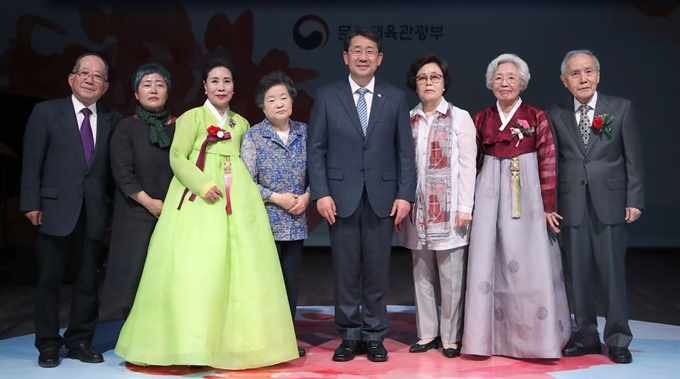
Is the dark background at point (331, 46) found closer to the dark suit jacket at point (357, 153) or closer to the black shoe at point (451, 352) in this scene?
the dark suit jacket at point (357, 153)

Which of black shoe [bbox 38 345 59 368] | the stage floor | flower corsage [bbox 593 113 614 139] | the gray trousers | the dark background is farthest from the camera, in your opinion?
the dark background

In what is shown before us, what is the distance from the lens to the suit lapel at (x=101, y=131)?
12.3 ft

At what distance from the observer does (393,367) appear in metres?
3.57

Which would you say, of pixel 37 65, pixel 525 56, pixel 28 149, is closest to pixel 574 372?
pixel 28 149

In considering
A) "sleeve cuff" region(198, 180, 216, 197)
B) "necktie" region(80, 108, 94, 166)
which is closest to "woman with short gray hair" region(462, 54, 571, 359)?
"sleeve cuff" region(198, 180, 216, 197)

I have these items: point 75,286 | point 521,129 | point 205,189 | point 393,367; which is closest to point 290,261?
point 205,189

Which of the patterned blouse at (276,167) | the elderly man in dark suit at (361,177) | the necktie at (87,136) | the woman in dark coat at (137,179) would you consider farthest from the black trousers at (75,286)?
the elderly man in dark suit at (361,177)

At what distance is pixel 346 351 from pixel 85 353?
1.28 m

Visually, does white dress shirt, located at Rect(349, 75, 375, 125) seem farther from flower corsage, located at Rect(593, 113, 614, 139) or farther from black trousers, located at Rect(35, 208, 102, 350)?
black trousers, located at Rect(35, 208, 102, 350)

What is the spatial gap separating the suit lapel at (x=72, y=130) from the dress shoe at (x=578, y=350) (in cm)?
258

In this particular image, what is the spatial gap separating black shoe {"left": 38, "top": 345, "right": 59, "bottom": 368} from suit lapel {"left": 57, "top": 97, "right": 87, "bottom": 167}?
918 mm

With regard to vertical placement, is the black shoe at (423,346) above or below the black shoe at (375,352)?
below

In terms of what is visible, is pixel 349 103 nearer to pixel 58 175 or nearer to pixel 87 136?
pixel 87 136

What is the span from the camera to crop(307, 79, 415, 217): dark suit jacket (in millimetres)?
3652
